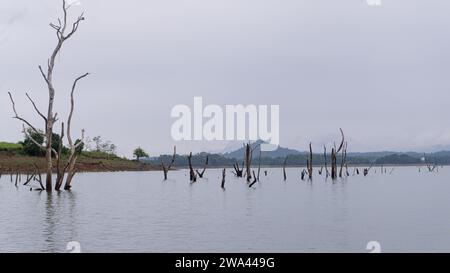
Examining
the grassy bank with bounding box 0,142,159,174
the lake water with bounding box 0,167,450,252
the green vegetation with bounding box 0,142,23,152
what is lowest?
the lake water with bounding box 0,167,450,252

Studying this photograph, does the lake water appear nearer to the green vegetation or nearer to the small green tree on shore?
the green vegetation

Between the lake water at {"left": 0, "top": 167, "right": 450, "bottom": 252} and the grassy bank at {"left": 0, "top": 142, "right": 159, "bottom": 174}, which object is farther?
the grassy bank at {"left": 0, "top": 142, "right": 159, "bottom": 174}

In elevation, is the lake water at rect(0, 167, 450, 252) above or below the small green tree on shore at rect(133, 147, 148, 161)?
below

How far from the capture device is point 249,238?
80.5 ft

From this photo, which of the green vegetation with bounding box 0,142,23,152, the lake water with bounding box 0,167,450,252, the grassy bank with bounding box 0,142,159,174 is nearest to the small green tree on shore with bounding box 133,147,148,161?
the grassy bank with bounding box 0,142,159,174

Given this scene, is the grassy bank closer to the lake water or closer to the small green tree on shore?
the small green tree on shore

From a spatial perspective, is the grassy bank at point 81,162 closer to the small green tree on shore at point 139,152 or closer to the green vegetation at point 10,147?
the green vegetation at point 10,147

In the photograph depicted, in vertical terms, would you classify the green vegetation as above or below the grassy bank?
above

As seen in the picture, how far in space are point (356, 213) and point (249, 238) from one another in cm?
1286

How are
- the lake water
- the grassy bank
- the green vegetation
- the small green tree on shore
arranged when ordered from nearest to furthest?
1. the lake water
2. the grassy bank
3. the green vegetation
4. the small green tree on shore

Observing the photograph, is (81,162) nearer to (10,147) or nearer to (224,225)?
(10,147)

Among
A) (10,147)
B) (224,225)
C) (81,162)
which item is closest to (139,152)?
(81,162)

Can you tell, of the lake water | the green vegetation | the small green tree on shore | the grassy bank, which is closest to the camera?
the lake water
